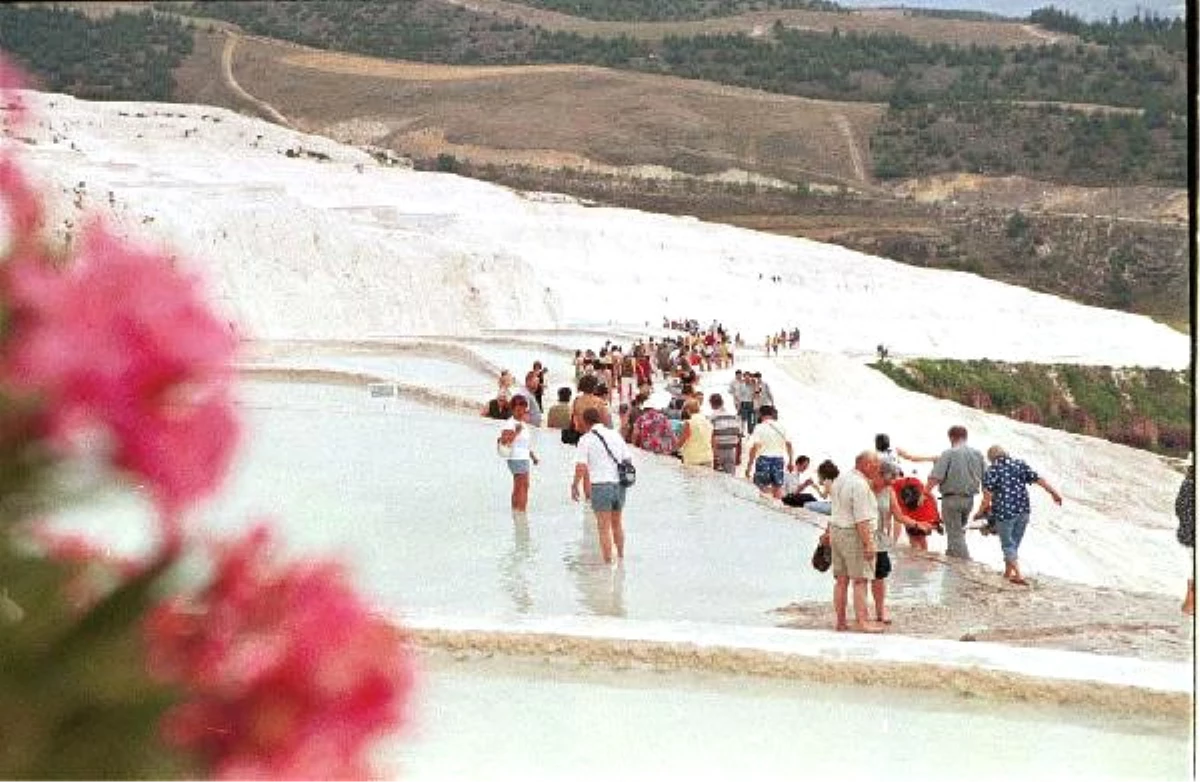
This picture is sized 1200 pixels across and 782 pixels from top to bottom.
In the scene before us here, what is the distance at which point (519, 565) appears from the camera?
5.14 metres

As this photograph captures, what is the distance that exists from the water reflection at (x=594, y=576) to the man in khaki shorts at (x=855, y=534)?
0.54 metres

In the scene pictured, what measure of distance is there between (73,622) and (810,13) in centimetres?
3441

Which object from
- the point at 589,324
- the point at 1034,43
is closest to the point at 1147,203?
the point at 1034,43

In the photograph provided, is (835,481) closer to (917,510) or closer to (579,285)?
(917,510)

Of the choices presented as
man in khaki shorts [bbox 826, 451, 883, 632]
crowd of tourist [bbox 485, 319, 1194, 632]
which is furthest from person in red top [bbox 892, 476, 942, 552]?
man in khaki shorts [bbox 826, 451, 883, 632]

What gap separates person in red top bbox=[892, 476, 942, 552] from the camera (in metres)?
5.61

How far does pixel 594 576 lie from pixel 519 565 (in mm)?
287

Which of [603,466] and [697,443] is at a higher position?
[603,466]

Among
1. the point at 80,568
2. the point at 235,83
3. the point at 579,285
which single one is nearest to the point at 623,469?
the point at 80,568

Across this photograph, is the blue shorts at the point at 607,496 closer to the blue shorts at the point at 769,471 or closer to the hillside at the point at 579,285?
the blue shorts at the point at 769,471

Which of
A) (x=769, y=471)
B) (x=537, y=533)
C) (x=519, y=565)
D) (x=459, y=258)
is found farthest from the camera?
(x=459, y=258)

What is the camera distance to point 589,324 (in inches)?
850

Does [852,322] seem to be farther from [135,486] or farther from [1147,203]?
[135,486]

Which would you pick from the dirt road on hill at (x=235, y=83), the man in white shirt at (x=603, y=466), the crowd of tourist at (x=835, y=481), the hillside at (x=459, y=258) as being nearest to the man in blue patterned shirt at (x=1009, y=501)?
the crowd of tourist at (x=835, y=481)
